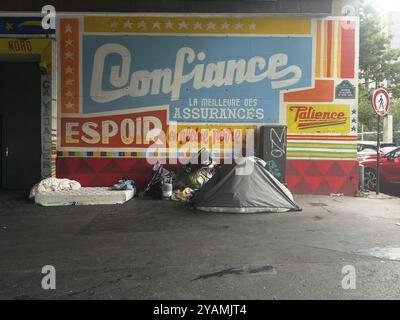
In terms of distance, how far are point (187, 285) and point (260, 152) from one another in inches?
284

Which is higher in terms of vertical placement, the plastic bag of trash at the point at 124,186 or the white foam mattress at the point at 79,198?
the plastic bag of trash at the point at 124,186

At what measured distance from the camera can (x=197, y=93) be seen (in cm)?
1093

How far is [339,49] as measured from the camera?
427 inches

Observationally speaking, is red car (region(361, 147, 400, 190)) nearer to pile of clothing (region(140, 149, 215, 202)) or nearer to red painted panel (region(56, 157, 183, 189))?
pile of clothing (region(140, 149, 215, 202))

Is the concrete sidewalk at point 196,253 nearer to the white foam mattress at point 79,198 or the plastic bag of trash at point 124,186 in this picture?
the white foam mattress at point 79,198

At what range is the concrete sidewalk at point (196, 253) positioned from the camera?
389 cm

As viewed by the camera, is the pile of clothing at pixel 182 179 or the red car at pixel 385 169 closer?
the pile of clothing at pixel 182 179

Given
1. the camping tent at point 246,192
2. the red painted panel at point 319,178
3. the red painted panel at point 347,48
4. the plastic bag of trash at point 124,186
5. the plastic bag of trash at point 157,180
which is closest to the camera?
the camping tent at point 246,192

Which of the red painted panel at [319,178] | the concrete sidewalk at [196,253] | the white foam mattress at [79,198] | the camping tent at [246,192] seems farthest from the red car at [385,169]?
the white foam mattress at [79,198]

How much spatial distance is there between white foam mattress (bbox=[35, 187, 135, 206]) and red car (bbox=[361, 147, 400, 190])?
865cm

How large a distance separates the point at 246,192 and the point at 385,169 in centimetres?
741

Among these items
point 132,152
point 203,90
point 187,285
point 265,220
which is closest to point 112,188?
point 132,152

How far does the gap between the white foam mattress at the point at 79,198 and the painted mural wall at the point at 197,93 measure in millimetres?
1604

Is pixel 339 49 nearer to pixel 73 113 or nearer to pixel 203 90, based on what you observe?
pixel 203 90
